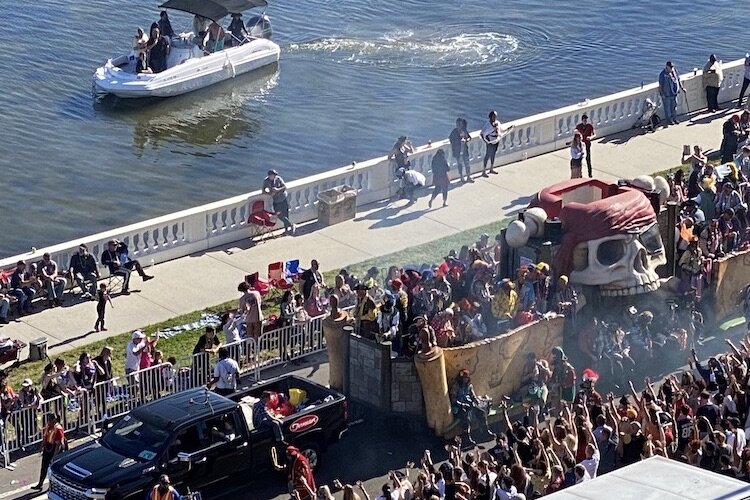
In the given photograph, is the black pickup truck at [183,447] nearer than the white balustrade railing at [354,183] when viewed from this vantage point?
Yes

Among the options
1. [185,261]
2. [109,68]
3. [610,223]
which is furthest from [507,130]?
[109,68]

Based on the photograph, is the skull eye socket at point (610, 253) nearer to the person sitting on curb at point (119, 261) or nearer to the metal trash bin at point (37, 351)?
the person sitting on curb at point (119, 261)

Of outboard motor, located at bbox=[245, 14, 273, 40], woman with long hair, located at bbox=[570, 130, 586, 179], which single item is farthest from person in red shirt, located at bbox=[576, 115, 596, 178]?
outboard motor, located at bbox=[245, 14, 273, 40]

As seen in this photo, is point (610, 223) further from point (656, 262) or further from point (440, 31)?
point (440, 31)

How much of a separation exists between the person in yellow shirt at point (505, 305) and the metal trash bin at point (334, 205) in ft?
28.2

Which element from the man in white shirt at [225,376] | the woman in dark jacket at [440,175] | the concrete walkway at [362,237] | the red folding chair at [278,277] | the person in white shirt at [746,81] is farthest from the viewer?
the person in white shirt at [746,81]

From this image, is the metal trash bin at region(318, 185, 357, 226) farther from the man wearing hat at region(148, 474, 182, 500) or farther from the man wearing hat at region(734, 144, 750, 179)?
the man wearing hat at region(148, 474, 182, 500)

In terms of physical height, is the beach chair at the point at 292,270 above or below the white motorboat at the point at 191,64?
above

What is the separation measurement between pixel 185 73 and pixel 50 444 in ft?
88.7

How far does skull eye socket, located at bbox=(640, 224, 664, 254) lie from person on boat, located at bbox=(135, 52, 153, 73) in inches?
949

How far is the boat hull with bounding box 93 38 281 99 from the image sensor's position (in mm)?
47938

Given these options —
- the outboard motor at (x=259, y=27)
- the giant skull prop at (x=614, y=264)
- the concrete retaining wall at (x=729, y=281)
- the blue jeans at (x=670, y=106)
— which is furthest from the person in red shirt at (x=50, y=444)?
the outboard motor at (x=259, y=27)

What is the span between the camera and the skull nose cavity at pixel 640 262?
27.1 metres

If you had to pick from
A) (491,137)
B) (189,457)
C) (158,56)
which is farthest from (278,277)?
(158,56)
